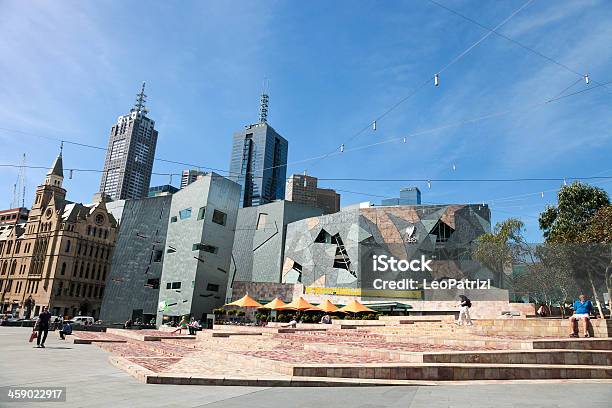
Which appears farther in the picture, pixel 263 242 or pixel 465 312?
pixel 263 242

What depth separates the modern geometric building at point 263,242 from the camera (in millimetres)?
56000

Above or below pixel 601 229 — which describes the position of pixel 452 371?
below

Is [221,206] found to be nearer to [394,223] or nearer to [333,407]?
[394,223]

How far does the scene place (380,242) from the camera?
1780 inches

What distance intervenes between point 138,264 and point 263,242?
67.0 feet

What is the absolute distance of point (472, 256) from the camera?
39.3 m

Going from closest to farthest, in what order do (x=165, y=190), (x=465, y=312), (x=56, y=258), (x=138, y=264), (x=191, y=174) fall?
(x=465, y=312) < (x=138, y=264) < (x=56, y=258) < (x=191, y=174) < (x=165, y=190)

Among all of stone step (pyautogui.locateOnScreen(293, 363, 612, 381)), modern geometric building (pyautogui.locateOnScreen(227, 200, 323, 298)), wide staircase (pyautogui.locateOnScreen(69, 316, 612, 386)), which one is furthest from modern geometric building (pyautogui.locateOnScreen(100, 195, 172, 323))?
stone step (pyautogui.locateOnScreen(293, 363, 612, 381))

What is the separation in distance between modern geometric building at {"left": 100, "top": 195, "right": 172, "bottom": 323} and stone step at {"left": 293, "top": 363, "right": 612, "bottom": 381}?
184ft

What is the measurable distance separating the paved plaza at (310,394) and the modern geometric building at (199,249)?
4309 centimetres

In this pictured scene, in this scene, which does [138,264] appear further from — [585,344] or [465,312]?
[585,344]

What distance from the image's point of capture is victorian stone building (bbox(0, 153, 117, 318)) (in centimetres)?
7356

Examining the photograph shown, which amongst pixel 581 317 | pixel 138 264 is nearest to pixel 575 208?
pixel 581 317

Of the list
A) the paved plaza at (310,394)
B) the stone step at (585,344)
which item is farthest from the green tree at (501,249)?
the paved plaza at (310,394)
